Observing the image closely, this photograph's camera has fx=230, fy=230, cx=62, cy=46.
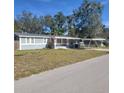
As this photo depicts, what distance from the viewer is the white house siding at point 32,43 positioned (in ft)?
62.3

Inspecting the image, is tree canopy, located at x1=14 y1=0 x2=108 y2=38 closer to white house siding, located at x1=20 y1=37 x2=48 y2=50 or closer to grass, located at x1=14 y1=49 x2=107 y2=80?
white house siding, located at x1=20 y1=37 x2=48 y2=50

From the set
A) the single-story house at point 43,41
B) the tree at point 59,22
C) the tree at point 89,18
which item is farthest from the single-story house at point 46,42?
the tree at point 59,22

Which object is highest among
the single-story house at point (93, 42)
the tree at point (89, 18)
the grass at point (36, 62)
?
the tree at point (89, 18)

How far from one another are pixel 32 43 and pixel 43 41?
2.10 meters

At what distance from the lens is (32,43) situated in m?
20.3

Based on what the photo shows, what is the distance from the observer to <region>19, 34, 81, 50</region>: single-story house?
1916 cm

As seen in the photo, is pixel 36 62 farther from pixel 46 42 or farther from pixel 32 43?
pixel 46 42

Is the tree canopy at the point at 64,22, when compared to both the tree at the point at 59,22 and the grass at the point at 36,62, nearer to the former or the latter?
the tree at the point at 59,22

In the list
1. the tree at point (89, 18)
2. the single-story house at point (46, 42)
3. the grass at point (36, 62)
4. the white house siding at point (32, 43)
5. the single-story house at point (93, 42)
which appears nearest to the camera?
the grass at point (36, 62)

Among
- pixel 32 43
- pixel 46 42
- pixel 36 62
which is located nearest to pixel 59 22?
pixel 46 42

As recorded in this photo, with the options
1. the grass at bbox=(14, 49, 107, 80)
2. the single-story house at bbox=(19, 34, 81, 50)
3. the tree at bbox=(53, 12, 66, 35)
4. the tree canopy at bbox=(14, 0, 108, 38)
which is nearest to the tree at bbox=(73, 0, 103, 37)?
the tree canopy at bbox=(14, 0, 108, 38)
